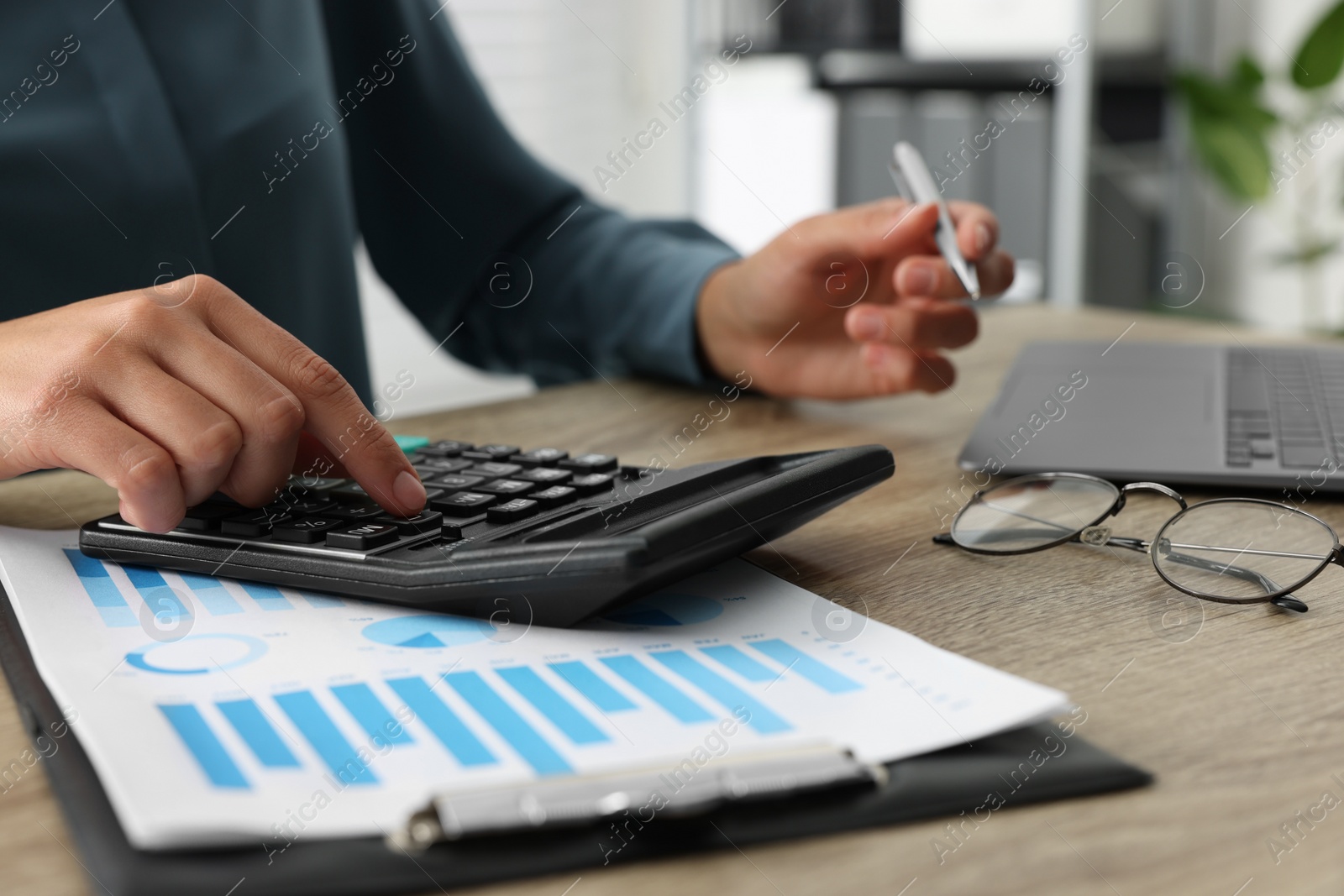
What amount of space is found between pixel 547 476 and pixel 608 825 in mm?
251

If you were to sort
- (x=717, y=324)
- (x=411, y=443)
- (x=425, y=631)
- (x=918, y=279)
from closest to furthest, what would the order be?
(x=425, y=631)
(x=411, y=443)
(x=918, y=279)
(x=717, y=324)

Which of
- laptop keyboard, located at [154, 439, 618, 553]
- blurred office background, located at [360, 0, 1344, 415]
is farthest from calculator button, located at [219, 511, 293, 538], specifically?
blurred office background, located at [360, 0, 1344, 415]

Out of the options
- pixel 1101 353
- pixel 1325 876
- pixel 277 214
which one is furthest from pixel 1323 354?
pixel 277 214

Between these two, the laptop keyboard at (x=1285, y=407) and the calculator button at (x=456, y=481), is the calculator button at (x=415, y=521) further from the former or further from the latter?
the laptop keyboard at (x=1285, y=407)

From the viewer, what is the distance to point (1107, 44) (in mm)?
2469

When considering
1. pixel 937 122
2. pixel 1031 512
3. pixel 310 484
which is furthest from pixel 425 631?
pixel 937 122

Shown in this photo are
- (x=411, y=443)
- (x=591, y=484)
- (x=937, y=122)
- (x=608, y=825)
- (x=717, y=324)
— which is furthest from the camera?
(x=937, y=122)

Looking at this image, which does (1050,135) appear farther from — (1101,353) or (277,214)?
(277,214)

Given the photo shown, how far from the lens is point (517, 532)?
44 centimetres

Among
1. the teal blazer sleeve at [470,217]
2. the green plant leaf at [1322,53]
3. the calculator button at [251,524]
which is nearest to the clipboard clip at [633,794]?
the calculator button at [251,524]

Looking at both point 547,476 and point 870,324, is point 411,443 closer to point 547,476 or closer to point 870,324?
point 547,476

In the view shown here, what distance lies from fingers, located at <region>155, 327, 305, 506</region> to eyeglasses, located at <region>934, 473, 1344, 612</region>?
288mm

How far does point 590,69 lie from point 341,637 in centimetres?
254

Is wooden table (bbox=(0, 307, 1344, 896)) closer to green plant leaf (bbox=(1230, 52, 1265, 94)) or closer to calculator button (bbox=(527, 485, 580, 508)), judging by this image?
calculator button (bbox=(527, 485, 580, 508))
